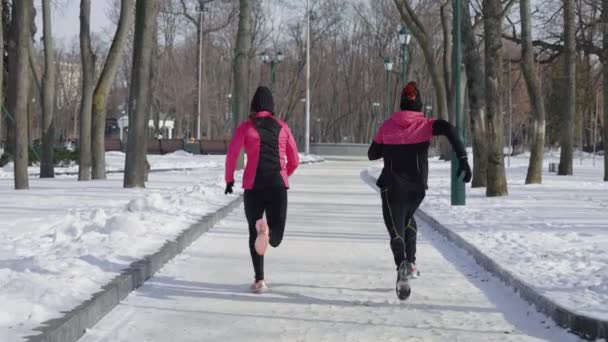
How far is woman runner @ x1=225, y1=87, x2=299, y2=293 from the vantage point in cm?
837

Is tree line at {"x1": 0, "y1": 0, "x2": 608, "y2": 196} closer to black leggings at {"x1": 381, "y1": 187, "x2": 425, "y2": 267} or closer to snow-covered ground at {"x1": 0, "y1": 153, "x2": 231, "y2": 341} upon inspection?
snow-covered ground at {"x1": 0, "y1": 153, "x2": 231, "y2": 341}

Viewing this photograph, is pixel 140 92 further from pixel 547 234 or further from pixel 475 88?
pixel 547 234

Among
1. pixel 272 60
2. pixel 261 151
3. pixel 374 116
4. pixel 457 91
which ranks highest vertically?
pixel 272 60

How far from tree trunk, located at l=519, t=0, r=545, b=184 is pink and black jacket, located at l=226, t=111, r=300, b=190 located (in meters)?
17.5

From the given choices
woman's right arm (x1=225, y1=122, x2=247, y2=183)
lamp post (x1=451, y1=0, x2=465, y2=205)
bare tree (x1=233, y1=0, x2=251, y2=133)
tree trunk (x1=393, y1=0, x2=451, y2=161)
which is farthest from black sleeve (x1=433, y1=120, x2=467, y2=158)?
bare tree (x1=233, y1=0, x2=251, y2=133)

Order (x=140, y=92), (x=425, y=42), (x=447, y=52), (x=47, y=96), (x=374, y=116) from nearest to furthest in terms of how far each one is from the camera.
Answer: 1. (x=140, y=92)
2. (x=47, y=96)
3. (x=425, y=42)
4. (x=447, y=52)
5. (x=374, y=116)

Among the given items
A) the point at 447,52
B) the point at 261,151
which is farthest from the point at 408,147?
the point at 447,52

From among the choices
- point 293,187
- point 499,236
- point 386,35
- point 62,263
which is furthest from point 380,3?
point 62,263

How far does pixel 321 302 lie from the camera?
26.3ft

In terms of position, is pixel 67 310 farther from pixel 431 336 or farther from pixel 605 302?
pixel 605 302

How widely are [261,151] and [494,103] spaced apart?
12.8 meters

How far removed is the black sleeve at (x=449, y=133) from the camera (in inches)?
315

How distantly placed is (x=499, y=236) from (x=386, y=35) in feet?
197

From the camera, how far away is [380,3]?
65.6m
